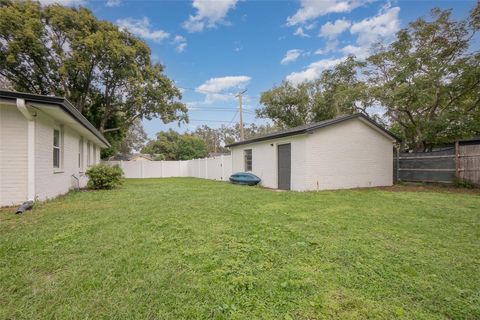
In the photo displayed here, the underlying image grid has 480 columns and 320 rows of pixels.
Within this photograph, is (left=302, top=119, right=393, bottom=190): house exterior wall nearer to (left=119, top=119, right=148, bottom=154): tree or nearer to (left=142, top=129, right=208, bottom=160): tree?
(left=142, top=129, right=208, bottom=160): tree

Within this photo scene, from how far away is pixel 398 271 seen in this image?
247 centimetres

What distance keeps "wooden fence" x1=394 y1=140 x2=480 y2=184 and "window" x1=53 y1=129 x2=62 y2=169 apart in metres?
14.4

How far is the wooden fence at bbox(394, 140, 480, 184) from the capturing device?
9.35 meters

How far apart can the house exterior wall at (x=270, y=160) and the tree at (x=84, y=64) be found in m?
8.99

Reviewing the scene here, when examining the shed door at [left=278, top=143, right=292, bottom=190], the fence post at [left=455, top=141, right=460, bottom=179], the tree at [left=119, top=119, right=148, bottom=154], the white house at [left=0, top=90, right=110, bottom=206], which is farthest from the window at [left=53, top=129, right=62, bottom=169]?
the tree at [left=119, top=119, right=148, bottom=154]

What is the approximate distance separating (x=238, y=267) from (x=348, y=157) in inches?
352

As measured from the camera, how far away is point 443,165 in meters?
10.3

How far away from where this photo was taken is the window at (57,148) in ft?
23.9

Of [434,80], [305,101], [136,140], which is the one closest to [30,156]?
[434,80]

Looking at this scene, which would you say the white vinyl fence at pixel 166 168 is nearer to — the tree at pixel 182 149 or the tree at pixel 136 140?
the tree at pixel 182 149

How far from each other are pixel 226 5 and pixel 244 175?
7816mm

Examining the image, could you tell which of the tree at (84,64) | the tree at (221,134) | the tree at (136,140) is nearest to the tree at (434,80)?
the tree at (84,64)

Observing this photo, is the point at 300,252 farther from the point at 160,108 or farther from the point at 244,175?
the point at 160,108

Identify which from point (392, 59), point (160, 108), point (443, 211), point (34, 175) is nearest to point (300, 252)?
point (443, 211)
